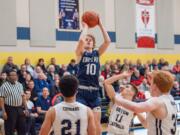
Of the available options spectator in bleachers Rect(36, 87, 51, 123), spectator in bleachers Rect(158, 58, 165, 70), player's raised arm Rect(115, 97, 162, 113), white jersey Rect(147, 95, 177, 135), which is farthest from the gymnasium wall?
player's raised arm Rect(115, 97, 162, 113)

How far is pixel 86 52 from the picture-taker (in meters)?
6.32

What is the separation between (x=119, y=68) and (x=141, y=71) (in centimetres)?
135

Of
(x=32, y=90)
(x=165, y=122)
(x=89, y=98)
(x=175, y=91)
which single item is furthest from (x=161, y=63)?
(x=165, y=122)

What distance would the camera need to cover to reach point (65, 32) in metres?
17.2

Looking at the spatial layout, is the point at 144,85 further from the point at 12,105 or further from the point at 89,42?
the point at 89,42

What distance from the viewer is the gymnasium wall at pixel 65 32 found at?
15.6m

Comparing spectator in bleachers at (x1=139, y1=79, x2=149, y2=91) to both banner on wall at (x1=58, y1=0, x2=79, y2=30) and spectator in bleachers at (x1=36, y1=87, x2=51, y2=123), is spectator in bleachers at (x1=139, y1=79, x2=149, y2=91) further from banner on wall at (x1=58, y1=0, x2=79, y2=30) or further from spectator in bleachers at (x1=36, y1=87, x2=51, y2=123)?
spectator in bleachers at (x1=36, y1=87, x2=51, y2=123)

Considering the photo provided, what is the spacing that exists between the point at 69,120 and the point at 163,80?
956 millimetres

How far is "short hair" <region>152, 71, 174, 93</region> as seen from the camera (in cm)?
390

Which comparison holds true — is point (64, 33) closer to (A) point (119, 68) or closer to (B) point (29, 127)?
(A) point (119, 68)

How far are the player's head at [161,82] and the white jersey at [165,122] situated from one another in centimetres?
7

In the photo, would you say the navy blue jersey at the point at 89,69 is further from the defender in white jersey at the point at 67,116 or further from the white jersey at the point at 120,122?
the defender in white jersey at the point at 67,116

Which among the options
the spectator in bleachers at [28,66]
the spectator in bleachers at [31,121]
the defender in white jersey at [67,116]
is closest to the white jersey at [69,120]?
the defender in white jersey at [67,116]

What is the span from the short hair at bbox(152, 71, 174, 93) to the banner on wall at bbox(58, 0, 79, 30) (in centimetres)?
1340
